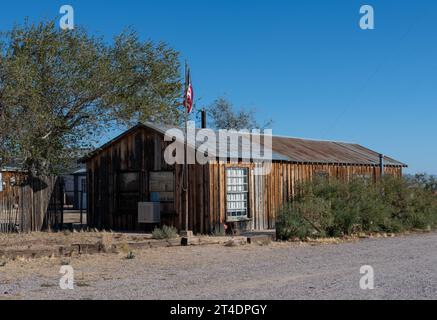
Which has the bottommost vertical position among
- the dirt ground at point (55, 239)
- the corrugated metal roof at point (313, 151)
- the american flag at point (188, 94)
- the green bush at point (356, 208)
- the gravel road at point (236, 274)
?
the gravel road at point (236, 274)

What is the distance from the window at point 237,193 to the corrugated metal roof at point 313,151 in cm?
79

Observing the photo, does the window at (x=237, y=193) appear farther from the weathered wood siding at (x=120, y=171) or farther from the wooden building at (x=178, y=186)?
the weathered wood siding at (x=120, y=171)

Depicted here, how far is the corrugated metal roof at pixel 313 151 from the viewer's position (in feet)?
73.9

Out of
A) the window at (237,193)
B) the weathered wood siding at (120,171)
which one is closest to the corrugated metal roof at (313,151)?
the weathered wood siding at (120,171)

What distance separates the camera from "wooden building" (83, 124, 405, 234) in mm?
20547

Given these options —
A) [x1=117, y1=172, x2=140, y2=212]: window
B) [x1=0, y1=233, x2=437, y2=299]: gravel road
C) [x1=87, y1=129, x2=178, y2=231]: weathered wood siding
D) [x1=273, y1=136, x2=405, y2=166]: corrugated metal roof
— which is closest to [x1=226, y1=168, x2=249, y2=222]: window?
[x1=87, y1=129, x2=178, y2=231]: weathered wood siding

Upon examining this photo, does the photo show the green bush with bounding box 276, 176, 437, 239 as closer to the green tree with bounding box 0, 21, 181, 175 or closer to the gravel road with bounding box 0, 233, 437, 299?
the gravel road with bounding box 0, 233, 437, 299

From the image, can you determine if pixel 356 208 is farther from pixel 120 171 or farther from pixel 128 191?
pixel 120 171

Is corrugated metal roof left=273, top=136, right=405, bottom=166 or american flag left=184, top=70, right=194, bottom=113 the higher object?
american flag left=184, top=70, right=194, bottom=113

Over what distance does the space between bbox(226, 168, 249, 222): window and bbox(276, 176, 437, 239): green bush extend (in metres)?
2.19

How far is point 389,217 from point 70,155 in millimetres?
11129

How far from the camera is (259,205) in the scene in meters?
22.0

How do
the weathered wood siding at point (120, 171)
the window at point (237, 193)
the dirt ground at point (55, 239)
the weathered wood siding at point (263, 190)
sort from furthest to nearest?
the weathered wood siding at point (120, 171)
the window at point (237, 193)
the weathered wood siding at point (263, 190)
the dirt ground at point (55, 239)

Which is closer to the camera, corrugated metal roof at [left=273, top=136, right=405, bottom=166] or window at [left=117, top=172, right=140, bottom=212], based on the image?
window at [left=117, top=172, right=140, bottom=212]
